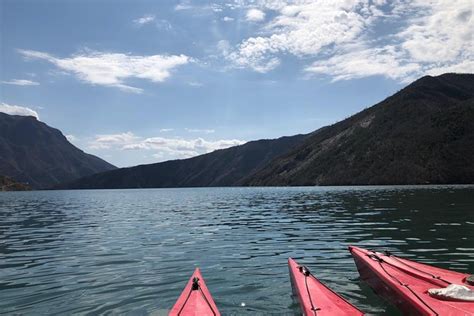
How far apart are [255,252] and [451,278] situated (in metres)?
11.3

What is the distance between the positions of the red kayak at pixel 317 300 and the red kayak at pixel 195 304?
2.33 m

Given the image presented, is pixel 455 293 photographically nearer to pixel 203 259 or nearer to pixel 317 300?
pixel 317 300

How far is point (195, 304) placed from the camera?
10102 millimetres

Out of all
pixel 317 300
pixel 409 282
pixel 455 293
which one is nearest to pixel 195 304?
pixel 317 300

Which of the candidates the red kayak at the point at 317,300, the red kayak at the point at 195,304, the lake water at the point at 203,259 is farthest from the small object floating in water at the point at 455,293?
the red kayak at the point at 195,304

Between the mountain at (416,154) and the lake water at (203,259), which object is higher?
the mountain at (416,154)

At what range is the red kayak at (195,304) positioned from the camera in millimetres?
9466

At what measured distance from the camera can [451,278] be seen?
11828 millimetres

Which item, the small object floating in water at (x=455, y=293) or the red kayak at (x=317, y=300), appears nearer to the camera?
the red kayak at (x=317, y=300)

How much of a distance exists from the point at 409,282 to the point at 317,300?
3515mm

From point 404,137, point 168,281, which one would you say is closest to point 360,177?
point 404,137

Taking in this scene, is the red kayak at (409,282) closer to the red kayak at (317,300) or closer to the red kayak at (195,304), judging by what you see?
the red kayak at (317,300)

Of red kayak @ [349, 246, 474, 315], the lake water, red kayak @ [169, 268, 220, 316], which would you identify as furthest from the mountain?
red kayak @ [169, 268, 220, 316]

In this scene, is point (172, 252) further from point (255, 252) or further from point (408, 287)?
point (408, 287)
